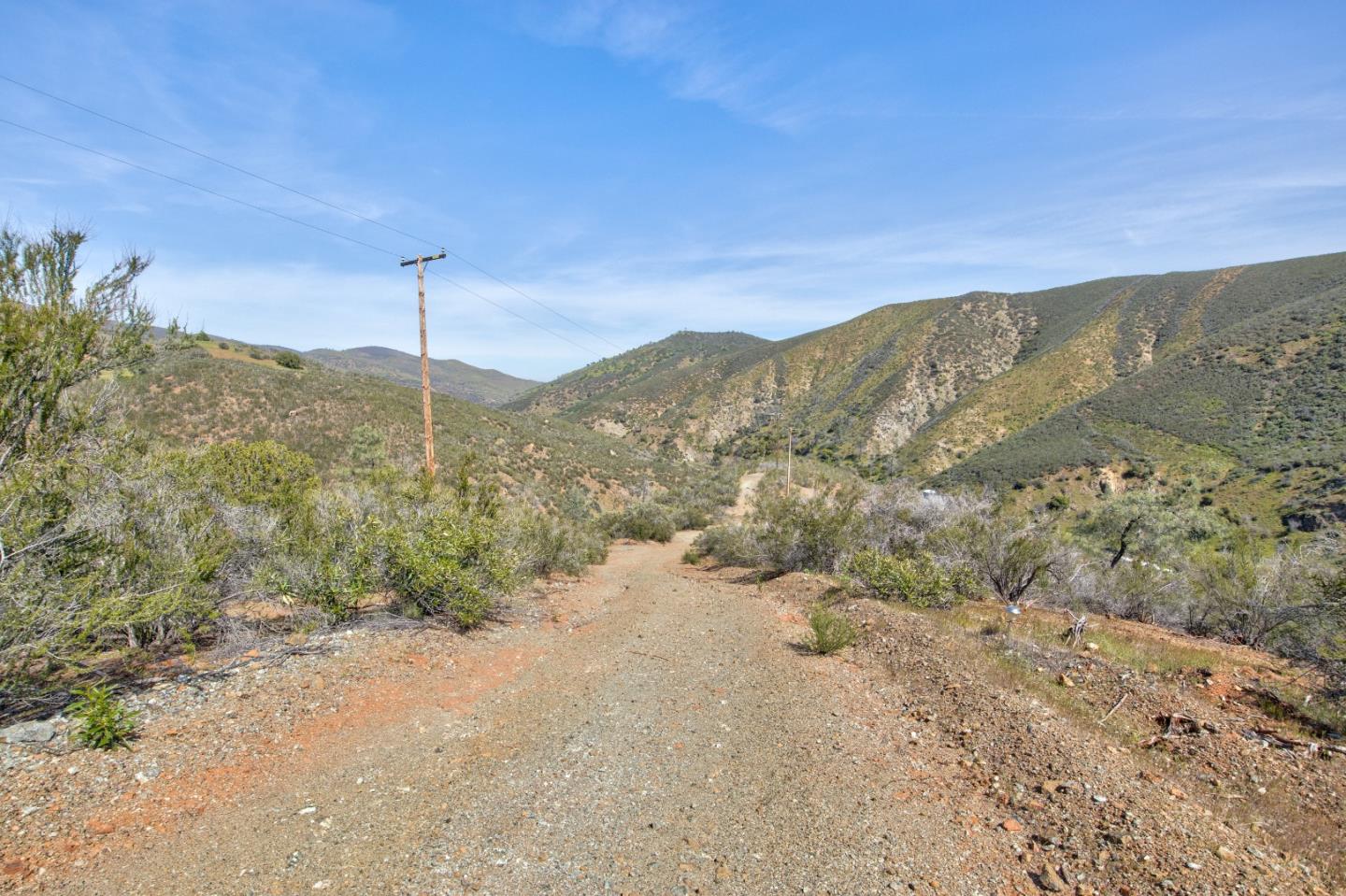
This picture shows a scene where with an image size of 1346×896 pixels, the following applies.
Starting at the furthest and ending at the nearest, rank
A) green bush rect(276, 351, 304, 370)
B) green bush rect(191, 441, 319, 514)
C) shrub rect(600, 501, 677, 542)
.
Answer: green bush rect(276, 351, 304, 370) → shrub rect(600, 501, 677, 542) → green bush rect(191, 441, 319, 514)

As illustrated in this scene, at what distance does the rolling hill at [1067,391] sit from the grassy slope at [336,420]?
26430mm

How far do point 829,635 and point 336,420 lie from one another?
34.0 m

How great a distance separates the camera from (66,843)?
3705 millimetres

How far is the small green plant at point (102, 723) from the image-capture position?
4.71 m

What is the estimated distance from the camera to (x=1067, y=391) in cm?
5141

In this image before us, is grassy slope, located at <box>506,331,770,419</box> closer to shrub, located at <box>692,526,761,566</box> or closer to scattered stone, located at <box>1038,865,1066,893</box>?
shrub, located at <box>692,526,761,566</box>

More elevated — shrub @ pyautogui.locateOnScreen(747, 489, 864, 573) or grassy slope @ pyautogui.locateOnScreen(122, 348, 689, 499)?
grassy slope @ pyautogui.locateOnScreen(122, 348, 689, 499)

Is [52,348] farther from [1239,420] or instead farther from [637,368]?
[637,368]

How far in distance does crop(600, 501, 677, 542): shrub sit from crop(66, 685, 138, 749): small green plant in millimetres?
21444

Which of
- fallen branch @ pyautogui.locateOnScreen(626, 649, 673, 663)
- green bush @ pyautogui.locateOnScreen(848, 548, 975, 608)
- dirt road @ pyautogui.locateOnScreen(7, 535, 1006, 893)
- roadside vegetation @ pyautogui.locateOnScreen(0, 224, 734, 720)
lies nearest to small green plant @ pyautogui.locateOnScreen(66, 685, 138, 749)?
roadside vegetation @ pyautogui.locateOnScreen(0, 224, 734, 720)

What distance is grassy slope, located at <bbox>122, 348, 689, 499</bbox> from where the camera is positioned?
30859mm

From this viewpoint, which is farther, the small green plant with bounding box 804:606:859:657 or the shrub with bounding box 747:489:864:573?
the shrub with bounding box 747:489:864:573

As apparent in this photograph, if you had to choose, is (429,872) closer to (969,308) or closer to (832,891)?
(832,891)

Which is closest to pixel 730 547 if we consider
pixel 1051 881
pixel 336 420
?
pixel 1051 881
